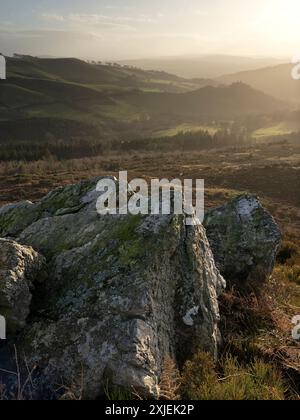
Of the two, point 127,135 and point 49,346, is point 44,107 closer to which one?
point 127,135

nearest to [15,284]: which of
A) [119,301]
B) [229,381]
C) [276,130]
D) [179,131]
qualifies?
[119,301]

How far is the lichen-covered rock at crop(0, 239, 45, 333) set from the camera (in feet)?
14.6

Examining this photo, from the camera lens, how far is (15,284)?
4.55m

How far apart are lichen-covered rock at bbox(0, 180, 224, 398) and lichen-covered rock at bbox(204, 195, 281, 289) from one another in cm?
151

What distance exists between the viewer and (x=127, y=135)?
142 metres

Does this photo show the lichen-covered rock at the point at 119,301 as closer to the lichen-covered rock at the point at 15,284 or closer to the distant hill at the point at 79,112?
the lichen-covered rock at the point at 15,284

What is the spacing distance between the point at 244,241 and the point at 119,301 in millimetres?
3659

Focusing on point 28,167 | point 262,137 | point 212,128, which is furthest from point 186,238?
point 212,128

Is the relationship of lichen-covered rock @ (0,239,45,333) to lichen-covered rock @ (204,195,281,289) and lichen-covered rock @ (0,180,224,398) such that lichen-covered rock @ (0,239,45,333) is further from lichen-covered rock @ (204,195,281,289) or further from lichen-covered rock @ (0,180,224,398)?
lichen-covered rock @ (204,195,281,289)

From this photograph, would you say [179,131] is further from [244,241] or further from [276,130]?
[244,241]

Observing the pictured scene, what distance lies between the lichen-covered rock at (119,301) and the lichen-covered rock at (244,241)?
59.3 inches

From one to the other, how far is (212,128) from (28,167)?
9218cm
